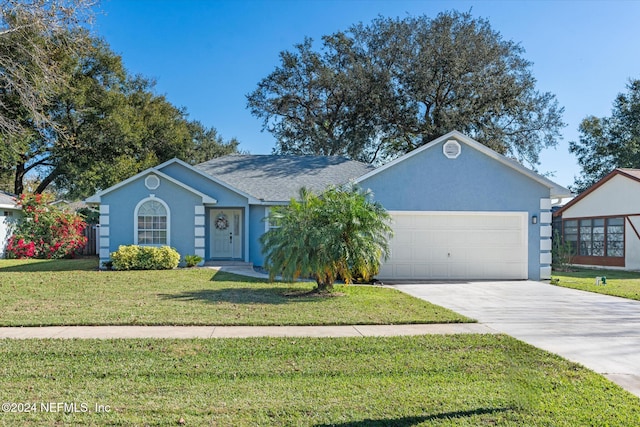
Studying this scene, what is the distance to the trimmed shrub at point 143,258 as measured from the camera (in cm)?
1580

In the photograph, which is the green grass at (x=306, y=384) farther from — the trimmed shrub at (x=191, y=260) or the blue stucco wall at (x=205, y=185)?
the blue stucco wall at (x=205, y=185)

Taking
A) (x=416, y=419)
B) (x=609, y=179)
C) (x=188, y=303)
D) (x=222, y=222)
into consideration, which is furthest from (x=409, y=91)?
(x=416, y=419)

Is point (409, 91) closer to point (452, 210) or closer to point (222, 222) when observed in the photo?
point (452, 210)

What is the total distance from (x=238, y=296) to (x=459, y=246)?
8.03m

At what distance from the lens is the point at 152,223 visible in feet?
54.4

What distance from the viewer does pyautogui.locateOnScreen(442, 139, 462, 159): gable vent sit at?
14.9 meters

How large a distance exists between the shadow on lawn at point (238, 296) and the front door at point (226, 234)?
6.88m

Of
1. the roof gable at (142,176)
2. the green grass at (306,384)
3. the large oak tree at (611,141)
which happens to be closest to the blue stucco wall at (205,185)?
the roof gable at (142,176)

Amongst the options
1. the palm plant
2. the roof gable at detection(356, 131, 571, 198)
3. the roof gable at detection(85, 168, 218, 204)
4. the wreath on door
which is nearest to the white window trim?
the roof gable at detection(85, 168, 218, 204)

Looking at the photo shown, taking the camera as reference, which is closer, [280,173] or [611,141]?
[280,173]

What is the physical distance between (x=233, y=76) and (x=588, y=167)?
27040 mm

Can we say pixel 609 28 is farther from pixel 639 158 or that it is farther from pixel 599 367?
pixel 639 158

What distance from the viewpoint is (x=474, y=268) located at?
15.4 meters

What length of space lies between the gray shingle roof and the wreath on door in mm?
1362
